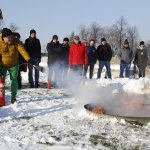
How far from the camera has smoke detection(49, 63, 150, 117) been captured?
387 inches

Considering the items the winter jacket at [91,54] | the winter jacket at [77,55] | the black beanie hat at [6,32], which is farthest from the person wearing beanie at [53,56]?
the black beanie hat at [6,32]

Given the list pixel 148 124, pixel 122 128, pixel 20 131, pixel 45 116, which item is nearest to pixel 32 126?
pixel 20 131

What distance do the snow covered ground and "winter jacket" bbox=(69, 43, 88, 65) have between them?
3.58m

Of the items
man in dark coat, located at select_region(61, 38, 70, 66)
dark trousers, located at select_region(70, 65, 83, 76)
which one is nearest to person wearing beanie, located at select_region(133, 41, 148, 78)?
man in dark coat, located at select_region(61, 38, 70, 66)

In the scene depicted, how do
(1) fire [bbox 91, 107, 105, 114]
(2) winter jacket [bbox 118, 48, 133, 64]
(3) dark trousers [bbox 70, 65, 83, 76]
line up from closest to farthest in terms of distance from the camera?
(1) fire [bbox 91, 107, 105, 114], (3) dark trousers [bbox 70, 65, 83, 76], (2) winter jacket [bbox 118, 48, 133, 64]

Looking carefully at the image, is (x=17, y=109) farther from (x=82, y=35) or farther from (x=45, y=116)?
(x=82, y=35)

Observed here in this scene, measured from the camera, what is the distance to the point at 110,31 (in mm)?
84188

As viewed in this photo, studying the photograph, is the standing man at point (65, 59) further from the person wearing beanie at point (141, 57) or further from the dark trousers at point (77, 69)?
the person wearing beanie at point (141, 57)

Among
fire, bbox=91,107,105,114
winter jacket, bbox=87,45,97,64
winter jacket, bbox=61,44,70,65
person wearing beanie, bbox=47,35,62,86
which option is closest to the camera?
fire, bbox=91,107,105,114

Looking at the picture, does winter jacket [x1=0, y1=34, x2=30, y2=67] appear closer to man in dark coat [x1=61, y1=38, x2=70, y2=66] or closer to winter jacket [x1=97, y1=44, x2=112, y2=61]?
man in dark coat [x1=61, y1=38, x2=70, y2=66]

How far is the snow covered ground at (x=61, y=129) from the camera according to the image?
6512mm

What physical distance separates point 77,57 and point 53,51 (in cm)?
88

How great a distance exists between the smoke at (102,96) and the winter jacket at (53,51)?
26cm

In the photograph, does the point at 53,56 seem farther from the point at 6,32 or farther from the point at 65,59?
the point at 6,32
